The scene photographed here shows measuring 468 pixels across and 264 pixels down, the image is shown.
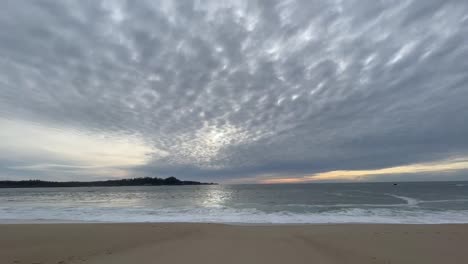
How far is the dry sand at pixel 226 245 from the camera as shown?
269 inches

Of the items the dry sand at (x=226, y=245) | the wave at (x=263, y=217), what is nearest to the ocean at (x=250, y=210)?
the wave at (x=263, y=217)

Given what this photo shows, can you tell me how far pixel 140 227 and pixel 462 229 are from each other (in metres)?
14.7

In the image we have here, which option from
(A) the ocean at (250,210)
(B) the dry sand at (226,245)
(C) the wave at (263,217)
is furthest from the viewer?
(A) the ocean at (250,210)

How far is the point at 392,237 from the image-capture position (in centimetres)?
951

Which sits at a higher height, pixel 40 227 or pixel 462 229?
pixel 40 227

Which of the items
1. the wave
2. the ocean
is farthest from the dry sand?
the ocean

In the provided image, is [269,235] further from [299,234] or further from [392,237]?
[392,237]

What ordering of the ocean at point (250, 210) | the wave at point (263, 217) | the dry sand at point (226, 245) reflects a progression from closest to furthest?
the dry sand at point (226, 245) → the wave at point (263, 217) → the ocean at point (250, 210)

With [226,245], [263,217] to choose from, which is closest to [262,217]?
[263,217]

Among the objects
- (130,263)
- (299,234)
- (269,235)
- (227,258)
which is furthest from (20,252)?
(299,234)

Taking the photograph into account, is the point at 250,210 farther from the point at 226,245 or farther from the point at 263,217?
the point at 226,245

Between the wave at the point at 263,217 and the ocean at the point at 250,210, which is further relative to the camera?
the ocean at the point at 250,210

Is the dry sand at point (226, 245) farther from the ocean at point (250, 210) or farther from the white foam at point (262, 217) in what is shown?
the ocean at point (250, 210)

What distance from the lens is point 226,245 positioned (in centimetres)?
803
